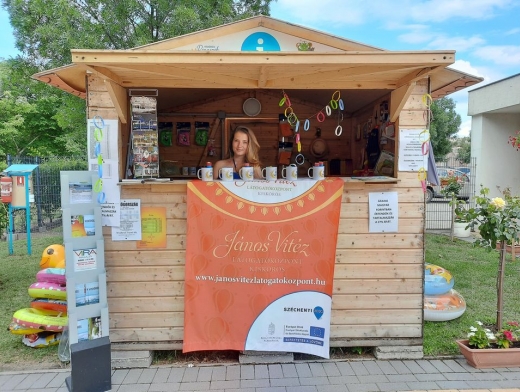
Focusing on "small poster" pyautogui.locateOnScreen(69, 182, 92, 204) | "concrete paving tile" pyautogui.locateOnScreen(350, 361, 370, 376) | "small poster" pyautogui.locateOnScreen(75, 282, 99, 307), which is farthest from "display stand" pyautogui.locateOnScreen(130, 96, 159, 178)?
"concrete paving tile" pyautogui.locateOnScreen(350, 361, 370, 376)

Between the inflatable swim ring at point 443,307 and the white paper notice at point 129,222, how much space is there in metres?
3.07

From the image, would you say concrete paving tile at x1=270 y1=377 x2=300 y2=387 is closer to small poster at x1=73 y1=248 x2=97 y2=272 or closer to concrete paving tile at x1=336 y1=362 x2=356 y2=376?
concrete paving tile at x1=336 y1=362 x2=356 y2=376

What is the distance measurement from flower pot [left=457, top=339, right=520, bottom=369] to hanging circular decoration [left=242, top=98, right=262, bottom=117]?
366 cm

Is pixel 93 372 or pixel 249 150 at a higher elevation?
pixel 249 150

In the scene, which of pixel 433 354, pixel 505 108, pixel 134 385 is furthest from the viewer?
pixel 505 108

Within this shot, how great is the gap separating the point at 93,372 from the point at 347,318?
6.70ft

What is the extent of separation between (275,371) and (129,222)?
5.61 ft

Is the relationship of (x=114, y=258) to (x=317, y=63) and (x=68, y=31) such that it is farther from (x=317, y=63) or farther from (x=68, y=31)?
(x=68, y=31)

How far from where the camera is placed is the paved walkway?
2916mm

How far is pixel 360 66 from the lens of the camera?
2816 mm

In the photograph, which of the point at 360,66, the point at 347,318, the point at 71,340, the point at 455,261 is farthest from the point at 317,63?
the point at 455,261

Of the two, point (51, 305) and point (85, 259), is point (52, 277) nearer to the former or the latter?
point (51, 305)

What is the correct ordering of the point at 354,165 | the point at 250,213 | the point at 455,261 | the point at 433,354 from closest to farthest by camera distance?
the point at 250,213
the point at 433,354
the point at 354,165
the point at 455,261

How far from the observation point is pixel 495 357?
3.18 m
